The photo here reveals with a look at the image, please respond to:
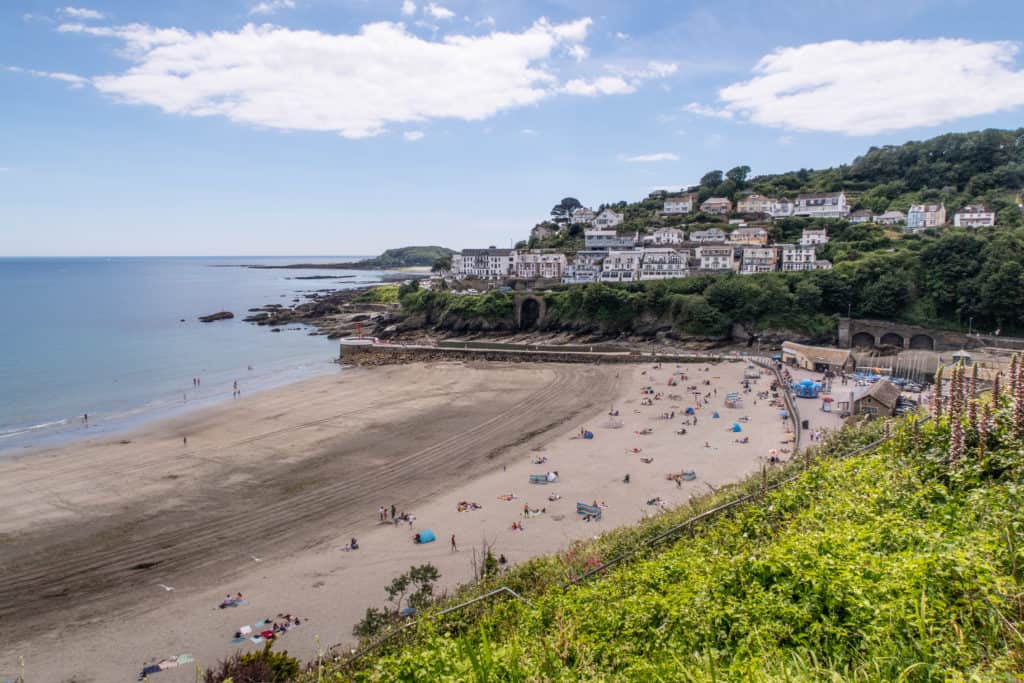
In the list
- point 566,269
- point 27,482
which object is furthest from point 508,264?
point 27,482

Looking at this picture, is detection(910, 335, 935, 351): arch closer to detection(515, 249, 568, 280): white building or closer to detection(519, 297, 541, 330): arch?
detection(519, 297, 541, 330): arch

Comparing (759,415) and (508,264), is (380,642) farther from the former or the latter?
(508,264)

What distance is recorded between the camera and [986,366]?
1099 inches

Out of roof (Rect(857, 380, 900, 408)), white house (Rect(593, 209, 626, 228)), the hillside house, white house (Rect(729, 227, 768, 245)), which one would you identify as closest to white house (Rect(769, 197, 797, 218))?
the hillside house

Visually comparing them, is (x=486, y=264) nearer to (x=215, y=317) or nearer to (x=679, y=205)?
(x=679, y=205)

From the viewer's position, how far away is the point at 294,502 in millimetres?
19000

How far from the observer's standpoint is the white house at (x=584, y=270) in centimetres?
6359

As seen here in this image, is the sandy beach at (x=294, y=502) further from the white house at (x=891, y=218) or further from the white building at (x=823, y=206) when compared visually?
the white building at (x=823, y=206)

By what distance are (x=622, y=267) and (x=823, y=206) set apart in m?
31.8

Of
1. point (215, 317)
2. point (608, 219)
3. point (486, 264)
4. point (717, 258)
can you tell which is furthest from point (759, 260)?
point (215, 317)

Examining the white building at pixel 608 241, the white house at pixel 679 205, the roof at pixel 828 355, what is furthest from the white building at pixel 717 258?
the white house at pixel 679 205

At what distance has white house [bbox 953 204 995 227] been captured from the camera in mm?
58281

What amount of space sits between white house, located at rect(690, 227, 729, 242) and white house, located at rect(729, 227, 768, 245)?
248 cm

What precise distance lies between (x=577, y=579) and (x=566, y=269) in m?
61.8
